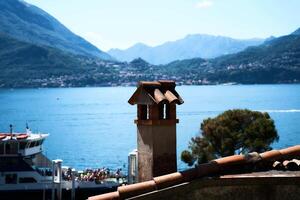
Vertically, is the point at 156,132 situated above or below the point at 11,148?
above

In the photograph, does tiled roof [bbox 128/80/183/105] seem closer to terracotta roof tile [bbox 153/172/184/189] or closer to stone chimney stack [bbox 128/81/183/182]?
stone chimney stack [bbox 128/81/183/182]

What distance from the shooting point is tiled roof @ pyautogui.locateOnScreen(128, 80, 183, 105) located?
33.1 feet

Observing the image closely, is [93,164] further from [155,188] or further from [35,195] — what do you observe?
[155,188]

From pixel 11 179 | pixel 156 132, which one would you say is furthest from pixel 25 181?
pixel 156 132

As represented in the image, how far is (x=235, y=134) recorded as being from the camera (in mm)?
40969

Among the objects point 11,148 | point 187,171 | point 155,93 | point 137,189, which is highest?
point 155,93

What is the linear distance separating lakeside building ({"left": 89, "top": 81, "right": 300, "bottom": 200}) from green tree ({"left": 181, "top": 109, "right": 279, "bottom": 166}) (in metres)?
30.7

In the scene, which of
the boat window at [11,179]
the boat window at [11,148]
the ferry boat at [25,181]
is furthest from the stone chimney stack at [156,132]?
the boat window at [11,179]

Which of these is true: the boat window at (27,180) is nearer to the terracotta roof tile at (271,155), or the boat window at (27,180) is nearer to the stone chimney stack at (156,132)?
the stone chimney stack at (156,132)

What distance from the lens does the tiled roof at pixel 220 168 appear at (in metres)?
8.59

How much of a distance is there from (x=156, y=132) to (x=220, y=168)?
168 centimetres

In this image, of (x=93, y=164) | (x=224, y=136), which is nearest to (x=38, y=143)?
(x=224, y=136)

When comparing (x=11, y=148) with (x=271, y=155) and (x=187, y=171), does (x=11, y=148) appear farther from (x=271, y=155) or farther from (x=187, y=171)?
(x=187, y=171)

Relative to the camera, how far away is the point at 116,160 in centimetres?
8156
